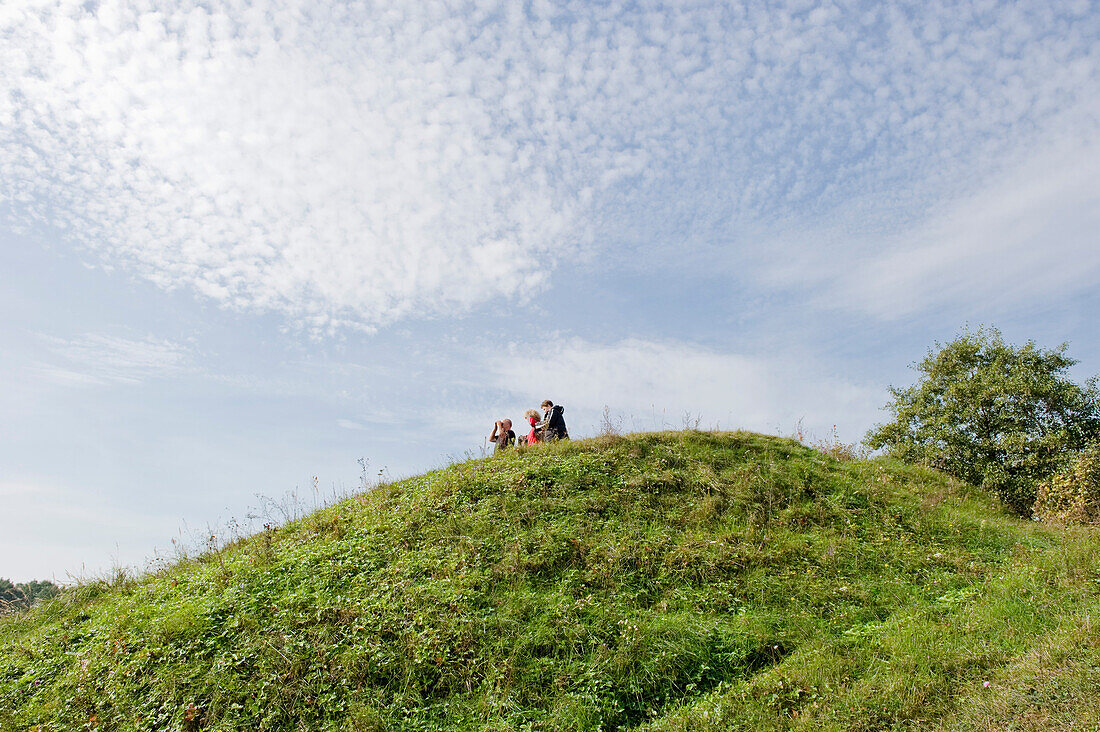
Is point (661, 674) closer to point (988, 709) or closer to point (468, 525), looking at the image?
point (988, 709)

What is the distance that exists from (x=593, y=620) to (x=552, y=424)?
9.28 metres

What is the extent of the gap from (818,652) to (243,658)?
8.22 metres

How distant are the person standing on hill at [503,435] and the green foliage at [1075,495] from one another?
14306 millimetres

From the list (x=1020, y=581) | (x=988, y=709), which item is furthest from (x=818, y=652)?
(x=1020, y=581)

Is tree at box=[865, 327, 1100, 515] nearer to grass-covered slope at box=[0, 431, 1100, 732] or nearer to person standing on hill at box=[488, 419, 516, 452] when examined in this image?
grass-covered slope at box=[0, 431, 1100, 732]

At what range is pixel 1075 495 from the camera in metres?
16.9

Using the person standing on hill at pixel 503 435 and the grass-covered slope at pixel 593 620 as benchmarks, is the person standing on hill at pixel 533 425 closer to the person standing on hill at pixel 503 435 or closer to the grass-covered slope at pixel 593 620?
the person standing on hill at pixel 503 435

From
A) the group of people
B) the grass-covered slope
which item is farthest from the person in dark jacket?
the grass-covered slope

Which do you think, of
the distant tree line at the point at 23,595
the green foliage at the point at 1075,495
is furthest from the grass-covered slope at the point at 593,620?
the green foliage at the point at 1075,495

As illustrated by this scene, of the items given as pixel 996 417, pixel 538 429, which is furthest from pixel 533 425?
pixel 996 417

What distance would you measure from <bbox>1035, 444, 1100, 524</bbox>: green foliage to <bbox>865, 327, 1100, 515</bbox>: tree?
16.6 feet

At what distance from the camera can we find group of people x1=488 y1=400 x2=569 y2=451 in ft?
60.1

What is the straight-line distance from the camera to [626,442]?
52.5 ft

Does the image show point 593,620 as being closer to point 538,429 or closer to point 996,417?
point 538,429
